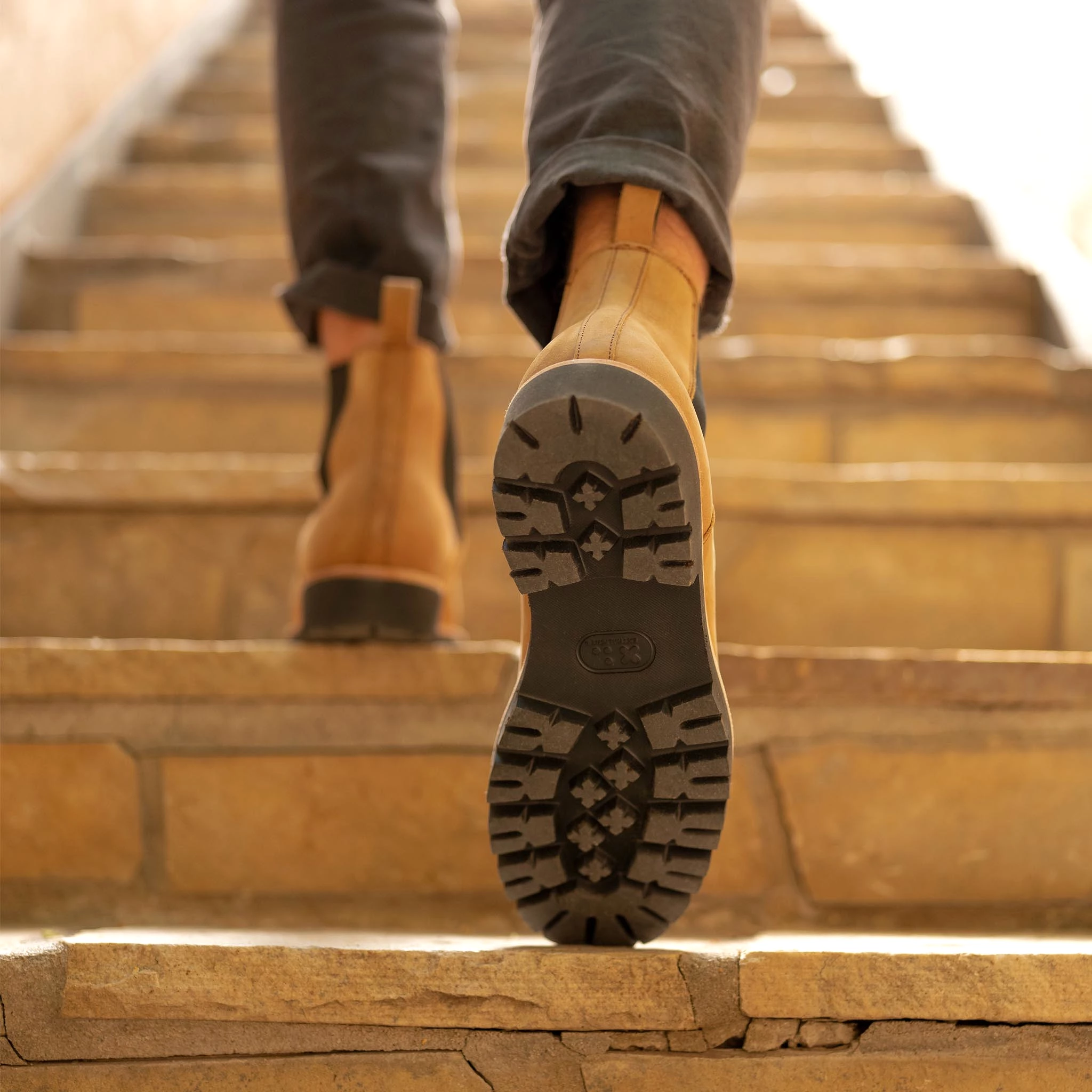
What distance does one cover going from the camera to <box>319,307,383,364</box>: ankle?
0.82m

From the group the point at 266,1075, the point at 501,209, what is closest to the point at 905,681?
the point at 266,1075

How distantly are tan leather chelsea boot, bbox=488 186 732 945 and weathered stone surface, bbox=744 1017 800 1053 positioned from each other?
2.6 inches

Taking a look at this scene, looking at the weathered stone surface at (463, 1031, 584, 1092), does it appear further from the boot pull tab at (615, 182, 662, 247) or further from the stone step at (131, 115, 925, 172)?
the stone step at (131, 115, 925, 172)

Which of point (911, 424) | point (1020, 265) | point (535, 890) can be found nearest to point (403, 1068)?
point (535, 890)

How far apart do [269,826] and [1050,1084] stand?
495 mm

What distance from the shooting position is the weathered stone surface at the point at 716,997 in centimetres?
55

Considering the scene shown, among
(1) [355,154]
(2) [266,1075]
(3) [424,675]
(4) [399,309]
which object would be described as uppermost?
(1) [355,154]

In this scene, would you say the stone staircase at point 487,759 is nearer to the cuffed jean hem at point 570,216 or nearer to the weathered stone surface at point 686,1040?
the weathered stone surface at point 686,1040

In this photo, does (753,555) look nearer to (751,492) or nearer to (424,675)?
(751,492)

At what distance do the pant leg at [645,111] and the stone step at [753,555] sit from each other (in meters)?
0.48

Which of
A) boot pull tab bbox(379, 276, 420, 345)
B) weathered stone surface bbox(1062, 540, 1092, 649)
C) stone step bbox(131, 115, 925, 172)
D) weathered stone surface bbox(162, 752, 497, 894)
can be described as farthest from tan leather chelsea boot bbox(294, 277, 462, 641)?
stone step bbox(131, 115, 925, 172)

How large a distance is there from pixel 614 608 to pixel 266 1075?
0.28 m

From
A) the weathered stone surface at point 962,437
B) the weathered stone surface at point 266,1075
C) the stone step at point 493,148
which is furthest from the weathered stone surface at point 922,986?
the stone step at point 493,148

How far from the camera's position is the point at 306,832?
0.77 metres
